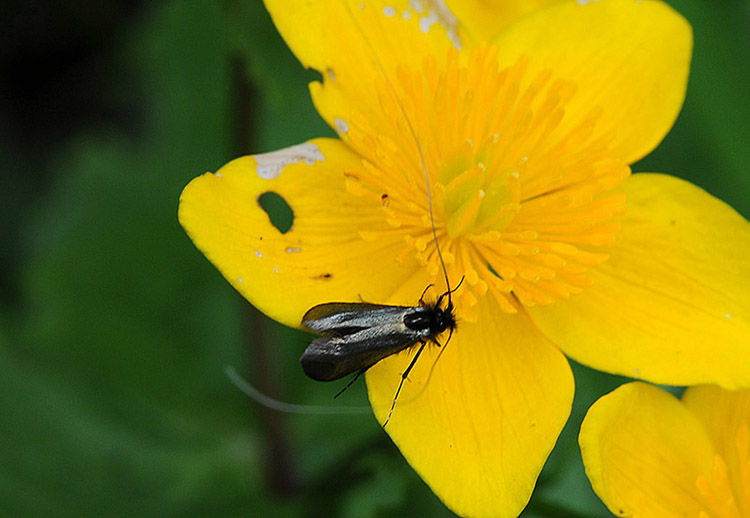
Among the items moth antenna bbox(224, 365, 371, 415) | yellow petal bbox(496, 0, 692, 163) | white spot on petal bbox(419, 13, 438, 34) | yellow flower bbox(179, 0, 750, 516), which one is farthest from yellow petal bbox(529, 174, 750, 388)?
moth antenna bbox(224, 365, 371, 415)

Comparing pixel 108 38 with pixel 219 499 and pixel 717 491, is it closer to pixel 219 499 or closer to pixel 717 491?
pixel 219 499

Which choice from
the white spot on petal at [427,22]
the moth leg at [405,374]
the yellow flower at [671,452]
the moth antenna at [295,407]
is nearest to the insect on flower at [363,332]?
the moth leg at [405,374]

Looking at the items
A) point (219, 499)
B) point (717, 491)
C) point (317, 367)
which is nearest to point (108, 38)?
point (219, 499)

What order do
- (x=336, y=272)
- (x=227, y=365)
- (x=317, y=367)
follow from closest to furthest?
1. (x=317, y=367)
2. (x=336, y=272)
3. (x=227, y=365)

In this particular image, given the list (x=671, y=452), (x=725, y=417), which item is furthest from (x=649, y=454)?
(x=725, y=417)

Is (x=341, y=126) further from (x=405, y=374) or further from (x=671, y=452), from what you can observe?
(x=671, y=452)

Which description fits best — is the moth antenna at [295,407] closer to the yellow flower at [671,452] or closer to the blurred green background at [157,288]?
the blurred green background at [157,288]
